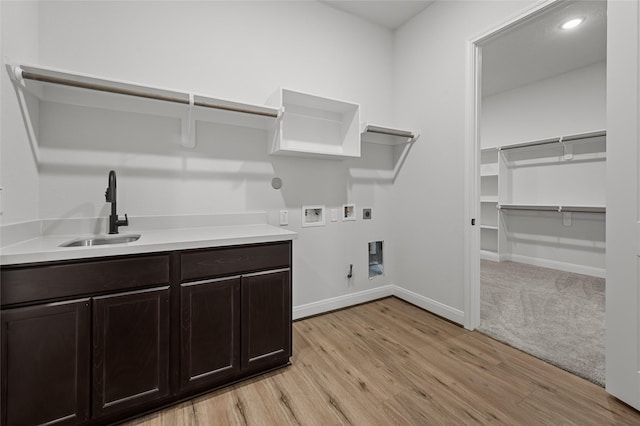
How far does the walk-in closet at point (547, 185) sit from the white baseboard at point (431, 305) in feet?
0.69

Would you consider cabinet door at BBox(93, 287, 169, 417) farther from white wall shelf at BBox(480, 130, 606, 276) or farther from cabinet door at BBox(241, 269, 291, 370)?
white wall shelf at BBox(480, 130, 606, 276)

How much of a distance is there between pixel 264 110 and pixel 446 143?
1.65 m

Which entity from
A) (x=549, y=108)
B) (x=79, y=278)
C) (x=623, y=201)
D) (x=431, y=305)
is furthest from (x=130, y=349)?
(x=549, y=108)

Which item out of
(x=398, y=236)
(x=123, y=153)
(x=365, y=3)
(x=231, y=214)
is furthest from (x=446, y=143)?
(x=123, y=153)

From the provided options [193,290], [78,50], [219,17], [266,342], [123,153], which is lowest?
[266,342]

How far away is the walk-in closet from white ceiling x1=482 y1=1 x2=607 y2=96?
0.01 m

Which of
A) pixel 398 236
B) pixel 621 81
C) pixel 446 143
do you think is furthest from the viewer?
pixel 398 236

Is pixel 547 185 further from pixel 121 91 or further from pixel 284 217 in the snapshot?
pixel 121 91

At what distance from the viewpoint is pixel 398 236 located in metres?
3.11

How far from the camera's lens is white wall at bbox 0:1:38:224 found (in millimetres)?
1333

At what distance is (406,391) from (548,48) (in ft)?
13.8

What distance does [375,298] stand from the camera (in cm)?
303

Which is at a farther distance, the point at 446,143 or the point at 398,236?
the point at 398,236

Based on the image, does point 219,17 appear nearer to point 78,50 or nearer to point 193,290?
point 78,50
